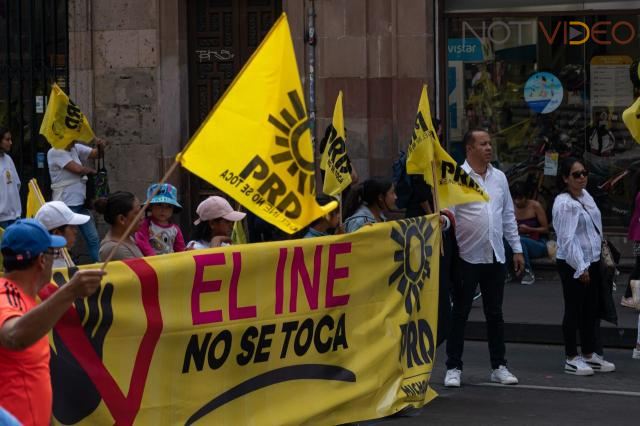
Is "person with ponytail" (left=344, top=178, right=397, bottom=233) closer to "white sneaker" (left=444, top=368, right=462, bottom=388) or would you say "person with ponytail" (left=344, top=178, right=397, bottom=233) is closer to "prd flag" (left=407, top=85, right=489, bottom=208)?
"prd flag" (left=407, top=85, right=489, bottom=208)

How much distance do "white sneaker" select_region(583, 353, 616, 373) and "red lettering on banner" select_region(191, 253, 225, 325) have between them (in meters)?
4.30

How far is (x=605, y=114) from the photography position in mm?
15266

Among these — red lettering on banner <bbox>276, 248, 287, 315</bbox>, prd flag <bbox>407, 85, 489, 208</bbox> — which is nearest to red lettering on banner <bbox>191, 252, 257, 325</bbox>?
red lettering on banner <bbox>276, 248, 287, 315</bbox>

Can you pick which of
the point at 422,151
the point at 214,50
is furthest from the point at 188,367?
the point at 214,50

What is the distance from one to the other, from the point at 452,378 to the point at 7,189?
581 centimetres

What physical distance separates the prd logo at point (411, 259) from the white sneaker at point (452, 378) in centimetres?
142

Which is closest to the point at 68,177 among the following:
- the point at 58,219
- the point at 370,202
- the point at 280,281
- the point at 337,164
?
the point at 370,202

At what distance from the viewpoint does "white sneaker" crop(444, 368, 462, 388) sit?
969 cm

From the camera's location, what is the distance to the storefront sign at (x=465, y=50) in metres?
15.9

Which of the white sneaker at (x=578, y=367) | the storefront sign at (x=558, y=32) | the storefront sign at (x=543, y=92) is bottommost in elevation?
the white sneaker at (x=578, y=367)

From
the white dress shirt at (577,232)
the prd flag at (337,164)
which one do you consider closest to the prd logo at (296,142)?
the prd flag at (337,164)

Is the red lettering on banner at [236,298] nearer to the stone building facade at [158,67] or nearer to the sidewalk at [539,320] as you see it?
the sidewalk at [539,320]

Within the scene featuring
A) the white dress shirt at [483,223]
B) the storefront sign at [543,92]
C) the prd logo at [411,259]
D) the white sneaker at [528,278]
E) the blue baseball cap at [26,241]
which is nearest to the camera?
the blue baseball cap at [26,241]

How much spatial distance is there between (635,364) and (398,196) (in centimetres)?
236
